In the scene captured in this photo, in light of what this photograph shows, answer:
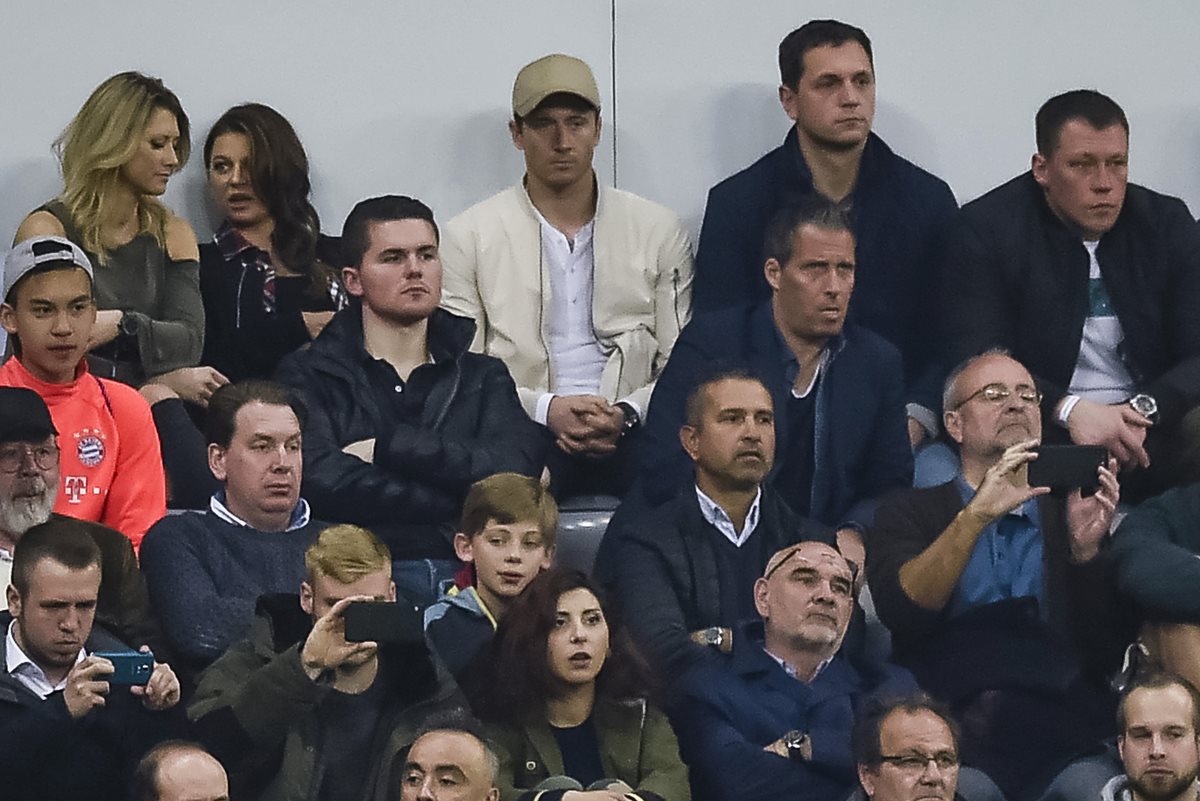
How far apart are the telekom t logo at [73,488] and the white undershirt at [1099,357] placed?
2.17 metres

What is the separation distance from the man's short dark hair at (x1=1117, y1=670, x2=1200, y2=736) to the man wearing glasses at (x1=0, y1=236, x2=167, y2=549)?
1.92 m

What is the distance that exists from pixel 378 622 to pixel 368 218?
133 cm

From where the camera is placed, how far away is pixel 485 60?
290 inches

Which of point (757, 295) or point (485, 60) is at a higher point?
point (485, 60)

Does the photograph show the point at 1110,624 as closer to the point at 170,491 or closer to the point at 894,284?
the point at 894,284

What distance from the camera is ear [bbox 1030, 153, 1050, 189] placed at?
662cm

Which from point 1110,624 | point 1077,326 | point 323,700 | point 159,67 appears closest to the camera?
point 323,700

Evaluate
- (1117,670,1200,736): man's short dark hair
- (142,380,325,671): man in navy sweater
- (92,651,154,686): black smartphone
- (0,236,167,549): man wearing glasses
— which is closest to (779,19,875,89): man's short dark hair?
(142,380,325,671): man in navy sweater

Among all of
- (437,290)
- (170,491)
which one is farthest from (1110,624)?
(170,491)

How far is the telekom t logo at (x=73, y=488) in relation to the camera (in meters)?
5.93

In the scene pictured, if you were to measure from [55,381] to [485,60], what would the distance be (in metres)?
1.77

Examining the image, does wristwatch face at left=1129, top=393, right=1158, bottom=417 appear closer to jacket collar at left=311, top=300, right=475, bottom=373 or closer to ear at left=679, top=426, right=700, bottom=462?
ear at left=679, top=426, right=700, bottom=462

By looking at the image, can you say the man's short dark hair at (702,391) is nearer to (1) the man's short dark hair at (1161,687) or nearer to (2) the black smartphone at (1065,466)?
(2) the black smartphone at (1065,466)

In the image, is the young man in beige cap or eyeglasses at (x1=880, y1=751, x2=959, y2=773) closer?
eyeglasses at (x1=880, y1=751, x2=959, y2=773)
